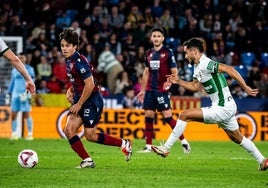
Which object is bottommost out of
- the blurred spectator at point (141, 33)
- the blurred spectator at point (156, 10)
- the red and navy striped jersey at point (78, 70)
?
the red and navy striped jersey at point (78, 70)

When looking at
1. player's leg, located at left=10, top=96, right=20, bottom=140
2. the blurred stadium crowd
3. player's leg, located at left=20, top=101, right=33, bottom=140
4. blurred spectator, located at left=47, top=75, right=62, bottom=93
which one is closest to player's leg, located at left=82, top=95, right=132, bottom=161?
player's leg, located at left=20, top=101, right=33, bottom=140

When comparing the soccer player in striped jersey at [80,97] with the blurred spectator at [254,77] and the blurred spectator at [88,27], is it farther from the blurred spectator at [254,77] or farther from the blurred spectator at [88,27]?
the blurred spectator at [88,27]

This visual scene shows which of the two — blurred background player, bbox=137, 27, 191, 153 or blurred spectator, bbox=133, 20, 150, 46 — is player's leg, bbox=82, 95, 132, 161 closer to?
blurred background player, bbox=137, 27, 191, 153

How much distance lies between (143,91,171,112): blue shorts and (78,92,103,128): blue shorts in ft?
13.4

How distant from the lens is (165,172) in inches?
473

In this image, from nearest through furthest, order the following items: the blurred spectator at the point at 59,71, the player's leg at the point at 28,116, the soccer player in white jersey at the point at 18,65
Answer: the soccer player in white jersey at the point at 18,65 → the player's leg at the point at 28,116 → the blurred spectator at the point at 59,71

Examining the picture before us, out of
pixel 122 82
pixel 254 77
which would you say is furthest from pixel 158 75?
pixel 254 77

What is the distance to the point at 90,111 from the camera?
12.3 m

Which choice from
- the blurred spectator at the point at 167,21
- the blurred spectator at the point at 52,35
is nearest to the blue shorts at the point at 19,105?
the blurred spectator at the point at 52,35

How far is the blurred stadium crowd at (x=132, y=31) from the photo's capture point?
966 inches

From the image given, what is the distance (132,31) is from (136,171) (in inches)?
572

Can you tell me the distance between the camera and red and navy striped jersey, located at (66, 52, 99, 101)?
478 inches

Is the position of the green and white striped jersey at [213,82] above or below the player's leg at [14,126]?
above

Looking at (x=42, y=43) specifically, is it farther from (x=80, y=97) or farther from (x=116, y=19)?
(x=80, y=97)
